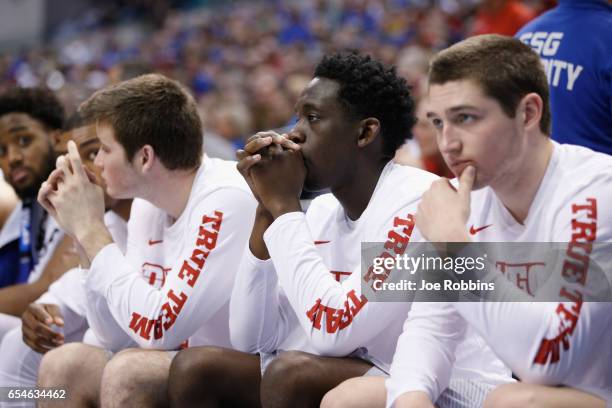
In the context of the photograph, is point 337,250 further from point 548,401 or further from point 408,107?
point 548,401

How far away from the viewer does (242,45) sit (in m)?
14.0

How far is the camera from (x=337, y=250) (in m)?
2.74

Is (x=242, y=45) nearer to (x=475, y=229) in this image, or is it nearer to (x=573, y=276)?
(x=475, y=229)

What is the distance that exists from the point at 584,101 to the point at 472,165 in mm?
1218

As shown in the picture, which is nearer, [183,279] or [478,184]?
[478,184]

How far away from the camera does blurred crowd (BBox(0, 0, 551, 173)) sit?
6.78 meters

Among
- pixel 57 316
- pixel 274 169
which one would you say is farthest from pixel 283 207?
pixel 57 316

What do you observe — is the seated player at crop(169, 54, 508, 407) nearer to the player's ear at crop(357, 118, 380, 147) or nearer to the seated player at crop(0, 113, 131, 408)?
the player's ear at crop(357, 118, 380, 147)

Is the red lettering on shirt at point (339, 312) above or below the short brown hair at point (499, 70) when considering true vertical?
below

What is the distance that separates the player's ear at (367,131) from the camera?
2691 mm

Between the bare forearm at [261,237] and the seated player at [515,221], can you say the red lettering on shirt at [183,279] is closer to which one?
the bare forearm at [261,237]

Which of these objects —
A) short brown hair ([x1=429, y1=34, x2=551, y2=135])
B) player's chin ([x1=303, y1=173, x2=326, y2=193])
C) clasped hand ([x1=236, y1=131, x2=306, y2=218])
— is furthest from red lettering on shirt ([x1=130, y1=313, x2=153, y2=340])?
short brown hair ([x1=429, y1=34, x2=551, y2=135])

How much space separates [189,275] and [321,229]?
468 mm

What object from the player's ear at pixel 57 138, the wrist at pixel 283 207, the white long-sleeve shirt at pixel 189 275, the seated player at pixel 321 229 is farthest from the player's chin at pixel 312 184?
the player's ear at pixel 57 138
